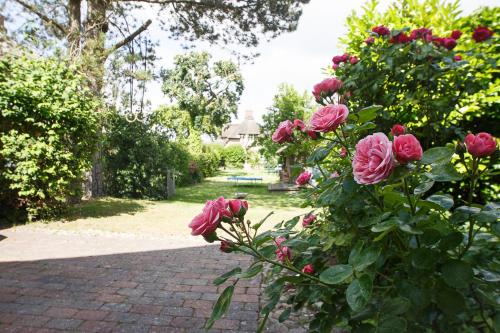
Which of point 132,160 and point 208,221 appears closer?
point 208,221

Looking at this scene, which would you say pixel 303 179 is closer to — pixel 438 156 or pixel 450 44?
pixel 438 156

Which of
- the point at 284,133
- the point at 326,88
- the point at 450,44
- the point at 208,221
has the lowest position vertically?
the point at 208,221

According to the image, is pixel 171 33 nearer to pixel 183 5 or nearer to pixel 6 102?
pixel 183 5

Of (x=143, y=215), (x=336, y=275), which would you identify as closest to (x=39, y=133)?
(x=143, y=215)

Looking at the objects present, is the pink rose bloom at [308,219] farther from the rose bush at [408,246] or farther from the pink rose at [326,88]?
the pink rose at [326,88]

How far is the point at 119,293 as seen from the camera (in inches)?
141

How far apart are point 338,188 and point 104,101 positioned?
10696mm

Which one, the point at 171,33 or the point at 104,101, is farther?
the point at 171,33

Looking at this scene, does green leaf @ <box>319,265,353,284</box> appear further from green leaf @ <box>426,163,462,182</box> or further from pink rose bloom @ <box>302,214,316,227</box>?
pink rose bloom @ <box>302,214,316,227</box>

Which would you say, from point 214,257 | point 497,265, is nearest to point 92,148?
point 214,257

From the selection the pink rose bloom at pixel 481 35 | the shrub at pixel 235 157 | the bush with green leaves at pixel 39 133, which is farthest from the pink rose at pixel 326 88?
the shrub at pixel 235 157

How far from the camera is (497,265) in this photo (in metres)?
1.09

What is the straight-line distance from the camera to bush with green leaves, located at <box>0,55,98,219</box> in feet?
21.1

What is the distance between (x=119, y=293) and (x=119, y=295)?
2.4 inches
